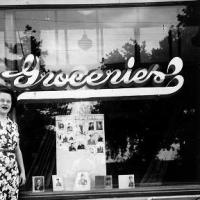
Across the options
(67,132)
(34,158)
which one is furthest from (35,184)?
(67,132)

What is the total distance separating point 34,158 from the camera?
6.12m

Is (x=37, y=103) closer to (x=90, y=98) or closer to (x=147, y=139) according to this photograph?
(x=90, y=98)

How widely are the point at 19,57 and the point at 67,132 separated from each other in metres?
1.08

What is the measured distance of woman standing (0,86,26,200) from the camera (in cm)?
539

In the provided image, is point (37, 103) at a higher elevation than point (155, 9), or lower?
lower

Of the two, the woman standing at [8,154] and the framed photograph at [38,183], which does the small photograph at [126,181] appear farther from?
the woman standing at [8,154]

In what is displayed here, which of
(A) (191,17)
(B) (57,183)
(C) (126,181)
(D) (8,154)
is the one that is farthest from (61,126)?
(A) (191,17)

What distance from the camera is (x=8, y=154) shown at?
5.48 meters

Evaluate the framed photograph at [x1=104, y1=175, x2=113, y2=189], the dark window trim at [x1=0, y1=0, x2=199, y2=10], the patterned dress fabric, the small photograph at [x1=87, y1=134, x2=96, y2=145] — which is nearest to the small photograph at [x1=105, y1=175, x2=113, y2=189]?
the framed photograph at [x1=104, y1=175, x2=113, y2=189]

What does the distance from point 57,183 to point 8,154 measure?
90cm

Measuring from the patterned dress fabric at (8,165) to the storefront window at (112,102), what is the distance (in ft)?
1.86

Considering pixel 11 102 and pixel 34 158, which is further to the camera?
pixel 34 158

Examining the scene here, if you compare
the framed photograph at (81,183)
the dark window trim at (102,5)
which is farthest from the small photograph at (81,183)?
the dark window trim at (102,5)

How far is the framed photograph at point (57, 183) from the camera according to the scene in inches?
240
